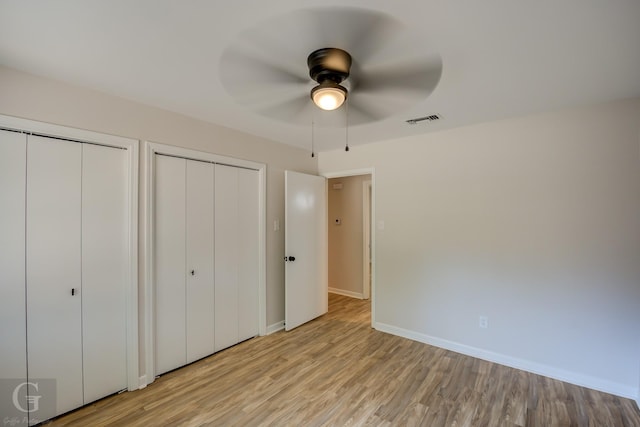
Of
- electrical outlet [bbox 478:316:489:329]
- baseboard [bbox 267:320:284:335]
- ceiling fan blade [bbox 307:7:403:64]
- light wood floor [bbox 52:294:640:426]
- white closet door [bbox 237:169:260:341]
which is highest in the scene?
ceiling fan blade [bbox 307:7:403:64]

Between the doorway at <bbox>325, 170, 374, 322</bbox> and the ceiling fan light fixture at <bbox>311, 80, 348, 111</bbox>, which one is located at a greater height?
the ceiling fan light fixture at <bbox>311, 80, 348, 111</bbox>

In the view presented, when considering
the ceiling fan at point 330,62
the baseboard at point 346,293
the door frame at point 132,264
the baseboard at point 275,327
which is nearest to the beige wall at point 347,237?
the baseboard at point 346,293

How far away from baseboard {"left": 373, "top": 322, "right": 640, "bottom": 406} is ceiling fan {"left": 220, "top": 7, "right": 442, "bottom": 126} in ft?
8.42

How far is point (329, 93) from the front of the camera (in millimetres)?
1562

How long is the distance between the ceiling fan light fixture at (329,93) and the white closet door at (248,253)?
5.84 feet

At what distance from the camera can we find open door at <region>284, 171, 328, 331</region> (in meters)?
3.49

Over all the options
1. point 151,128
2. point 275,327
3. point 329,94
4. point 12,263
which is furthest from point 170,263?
point 329,94

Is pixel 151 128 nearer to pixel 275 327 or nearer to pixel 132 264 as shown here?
pixel 132 264

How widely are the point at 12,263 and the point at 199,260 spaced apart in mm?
1264

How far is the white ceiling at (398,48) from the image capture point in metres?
1.28

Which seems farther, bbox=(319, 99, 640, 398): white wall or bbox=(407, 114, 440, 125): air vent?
bbox=(407, 114, 440, 125): air vent

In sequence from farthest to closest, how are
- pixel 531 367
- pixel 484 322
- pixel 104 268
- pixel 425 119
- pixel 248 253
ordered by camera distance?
1. pixel 248 253
2. pixel 484 322
3. pixel 425 119
4. pixel 531 367
5. pixel 104 268

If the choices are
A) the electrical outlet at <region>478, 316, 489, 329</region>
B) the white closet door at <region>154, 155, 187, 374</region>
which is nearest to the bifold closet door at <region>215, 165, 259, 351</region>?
the white closet door at <region>154, 155, 187, 374</region>

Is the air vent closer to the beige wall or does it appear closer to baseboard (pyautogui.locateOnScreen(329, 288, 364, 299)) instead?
the beige wall
